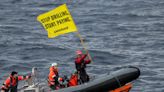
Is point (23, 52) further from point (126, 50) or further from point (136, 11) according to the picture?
point (136, 11)

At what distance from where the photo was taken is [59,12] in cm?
3186

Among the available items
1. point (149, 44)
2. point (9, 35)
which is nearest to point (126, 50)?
point (149, 44)

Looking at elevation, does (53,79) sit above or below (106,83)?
above

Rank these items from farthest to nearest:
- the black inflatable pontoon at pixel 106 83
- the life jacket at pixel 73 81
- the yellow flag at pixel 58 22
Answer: the yellow flag at pixel 58 22, the life jacket at pixel 73 81, the black inflatable pontoon at pixel 106 83

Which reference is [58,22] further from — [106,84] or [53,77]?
[106,84]

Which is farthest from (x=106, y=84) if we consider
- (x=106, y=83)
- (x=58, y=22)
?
(x=58, y=22)

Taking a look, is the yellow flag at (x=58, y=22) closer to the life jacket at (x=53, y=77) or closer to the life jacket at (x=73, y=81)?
the life jacket at (x=53, y=77)

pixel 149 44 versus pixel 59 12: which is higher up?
pixel 59 12

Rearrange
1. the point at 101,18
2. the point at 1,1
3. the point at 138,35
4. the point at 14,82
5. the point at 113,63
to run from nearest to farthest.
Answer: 1. the point at 14,82
2. the point at 113,63
3. the point at 138,35
4. the point at 101,18
5. the point at 1,1

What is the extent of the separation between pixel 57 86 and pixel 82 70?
1.48 meters

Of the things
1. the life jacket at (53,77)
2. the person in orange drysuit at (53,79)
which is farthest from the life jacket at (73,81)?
the life jacket at (53,77)

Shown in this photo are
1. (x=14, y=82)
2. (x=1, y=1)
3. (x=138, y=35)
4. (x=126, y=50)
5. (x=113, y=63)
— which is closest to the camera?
(x=14, y=82)

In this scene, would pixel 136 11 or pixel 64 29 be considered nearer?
pixel 64 29

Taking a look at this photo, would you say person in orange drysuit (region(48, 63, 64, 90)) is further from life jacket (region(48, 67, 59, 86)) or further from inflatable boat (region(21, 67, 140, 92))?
inflatable boat (region(21, 67, 140, 92))
